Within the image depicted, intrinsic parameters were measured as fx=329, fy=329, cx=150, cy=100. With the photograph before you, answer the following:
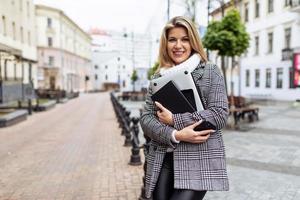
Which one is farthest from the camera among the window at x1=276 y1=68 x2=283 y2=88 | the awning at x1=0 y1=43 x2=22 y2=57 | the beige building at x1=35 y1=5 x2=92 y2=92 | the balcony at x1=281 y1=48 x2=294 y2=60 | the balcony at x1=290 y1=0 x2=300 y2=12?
the beige building at x1=35 y1=5 x2=92 y2=92

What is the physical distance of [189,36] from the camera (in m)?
1.96

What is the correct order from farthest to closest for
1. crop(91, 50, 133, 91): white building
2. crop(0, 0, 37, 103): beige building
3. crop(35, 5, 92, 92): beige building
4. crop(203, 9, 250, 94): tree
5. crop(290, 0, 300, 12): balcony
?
crop(91, 50, 133, 91): white building < crop(35, 5, 92, 92): beige building < crop(0, 0, 37, 103): beige building < crop(290, 0, 300, 12): balcony < crop(203, 9, 250, 94): tree

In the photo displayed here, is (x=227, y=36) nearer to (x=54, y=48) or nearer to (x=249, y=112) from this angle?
(x=249, y=112)

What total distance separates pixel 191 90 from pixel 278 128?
33.7ft

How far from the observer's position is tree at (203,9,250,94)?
11523 mm

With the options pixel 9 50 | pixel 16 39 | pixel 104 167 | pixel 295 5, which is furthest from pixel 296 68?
pixel 16 39

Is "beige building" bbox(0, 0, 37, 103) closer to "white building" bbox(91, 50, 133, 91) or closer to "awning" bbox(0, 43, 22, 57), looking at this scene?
"awning" bbox(0, 43, 22, 57)

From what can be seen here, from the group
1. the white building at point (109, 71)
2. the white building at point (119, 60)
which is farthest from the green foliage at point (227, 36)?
the white building at point (109, 71)

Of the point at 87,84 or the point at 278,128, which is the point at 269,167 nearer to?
the point at 278,128

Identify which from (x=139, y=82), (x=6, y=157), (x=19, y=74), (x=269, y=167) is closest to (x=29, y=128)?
(x=6, y=157)

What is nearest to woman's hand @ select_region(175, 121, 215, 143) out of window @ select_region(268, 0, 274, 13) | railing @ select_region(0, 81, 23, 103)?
railing @ select_region(0, 81, 23, 103)

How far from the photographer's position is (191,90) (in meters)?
1.85

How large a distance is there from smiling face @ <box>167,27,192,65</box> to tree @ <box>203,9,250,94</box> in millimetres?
9940

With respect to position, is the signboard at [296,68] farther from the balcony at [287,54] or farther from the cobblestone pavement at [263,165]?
the cobblestone pavement at [263,165]
